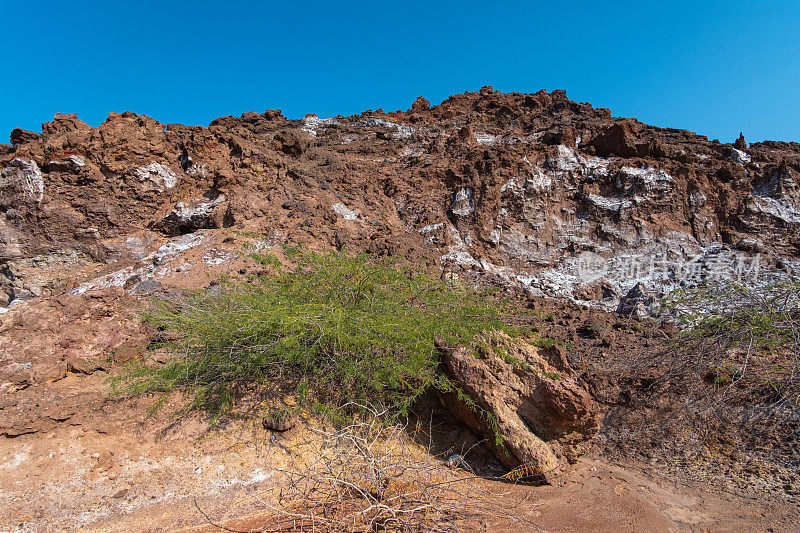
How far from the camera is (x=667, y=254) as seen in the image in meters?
11.6

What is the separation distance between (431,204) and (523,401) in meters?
9.20

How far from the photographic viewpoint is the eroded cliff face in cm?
967

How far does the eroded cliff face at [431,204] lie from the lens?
31.7 feet

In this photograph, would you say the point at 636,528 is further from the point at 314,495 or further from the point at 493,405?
the point at 314,495

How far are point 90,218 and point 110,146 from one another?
1993 mm

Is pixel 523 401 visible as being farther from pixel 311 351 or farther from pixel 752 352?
pixel 752 352

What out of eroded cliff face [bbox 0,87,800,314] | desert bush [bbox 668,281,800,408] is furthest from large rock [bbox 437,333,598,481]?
eroded cliff face [bbox 0,87,800,314]

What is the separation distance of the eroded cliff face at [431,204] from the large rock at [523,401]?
237 inches

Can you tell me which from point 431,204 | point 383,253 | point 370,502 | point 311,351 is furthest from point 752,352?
point 431,204

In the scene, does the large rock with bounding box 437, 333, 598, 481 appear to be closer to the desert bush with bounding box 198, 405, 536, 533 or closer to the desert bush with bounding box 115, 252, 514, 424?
the desert bush with bounding box 115, 252, 514, 424

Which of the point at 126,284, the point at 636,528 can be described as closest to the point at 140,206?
the point at 126,284

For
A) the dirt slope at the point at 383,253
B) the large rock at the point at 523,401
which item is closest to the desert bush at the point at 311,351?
the large rock at the point at 523,401

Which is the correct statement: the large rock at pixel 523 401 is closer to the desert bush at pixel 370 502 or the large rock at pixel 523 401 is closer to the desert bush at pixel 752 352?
the desert bush at pixel 370 502

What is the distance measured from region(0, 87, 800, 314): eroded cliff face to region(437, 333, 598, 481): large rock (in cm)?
603
